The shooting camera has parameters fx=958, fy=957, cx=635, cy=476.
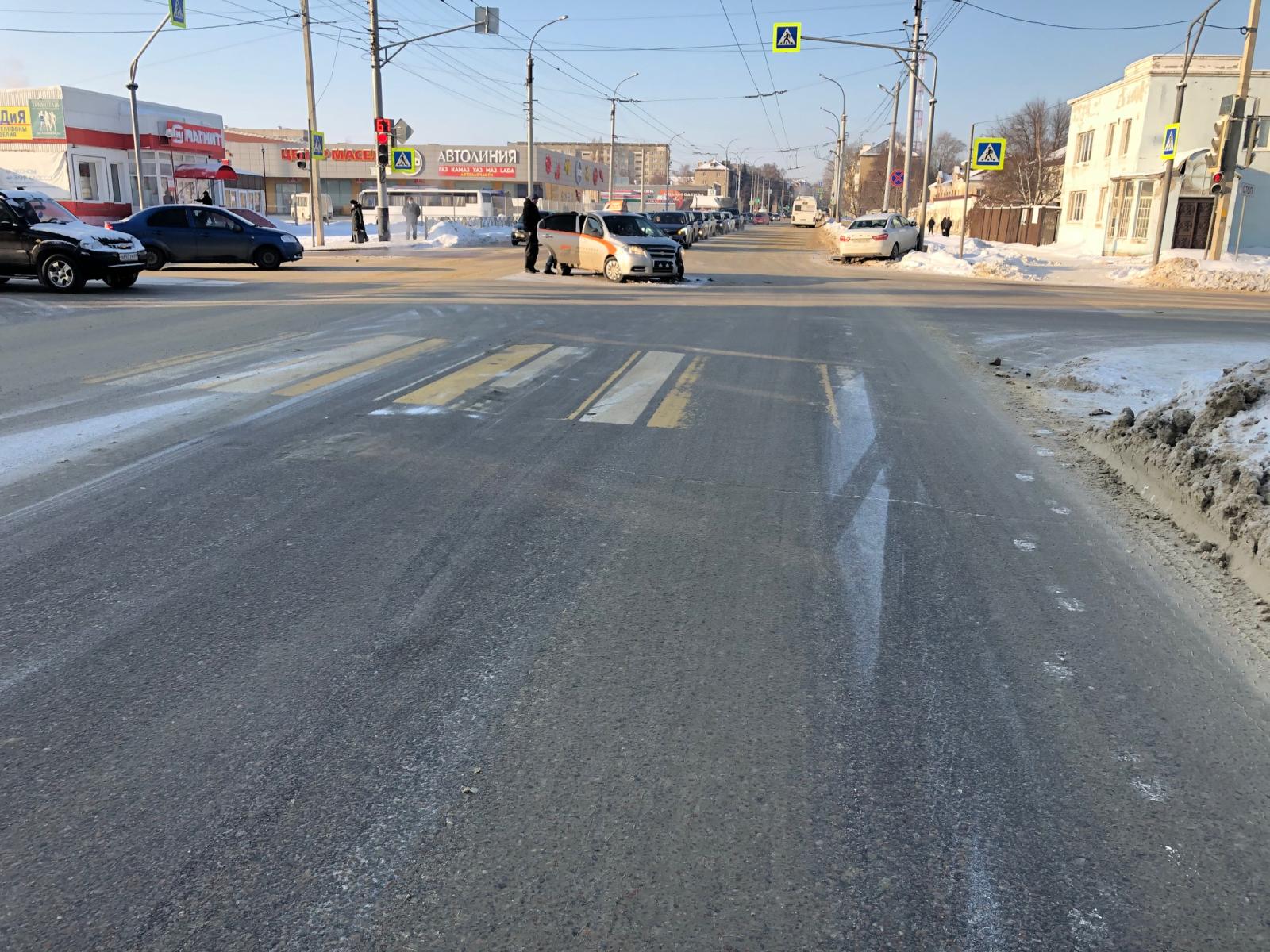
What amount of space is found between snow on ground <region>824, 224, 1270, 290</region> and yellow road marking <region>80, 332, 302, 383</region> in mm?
23257

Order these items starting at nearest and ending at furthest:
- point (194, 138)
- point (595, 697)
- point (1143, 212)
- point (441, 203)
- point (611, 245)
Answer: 1. point (595, 697)
2. point (611, 245)
3. point (1143, 212)
4. point (194, 138)
5. point (441, 203)

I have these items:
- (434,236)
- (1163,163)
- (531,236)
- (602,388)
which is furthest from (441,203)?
(602,388)

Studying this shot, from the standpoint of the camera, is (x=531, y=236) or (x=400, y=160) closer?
(x=531, y=236)

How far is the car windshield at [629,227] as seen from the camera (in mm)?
23016

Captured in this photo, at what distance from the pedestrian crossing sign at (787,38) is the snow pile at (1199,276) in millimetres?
12051

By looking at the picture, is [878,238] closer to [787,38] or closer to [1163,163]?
[787,38]

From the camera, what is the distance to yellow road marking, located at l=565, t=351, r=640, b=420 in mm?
7843

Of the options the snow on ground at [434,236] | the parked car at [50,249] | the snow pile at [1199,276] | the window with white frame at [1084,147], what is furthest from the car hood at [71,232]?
the window with white frame at [1084,147]

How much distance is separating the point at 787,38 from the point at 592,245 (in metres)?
10.1

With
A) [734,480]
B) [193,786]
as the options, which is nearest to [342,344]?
[734,480]

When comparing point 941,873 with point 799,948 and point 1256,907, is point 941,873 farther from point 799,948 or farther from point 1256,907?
point 1256,907

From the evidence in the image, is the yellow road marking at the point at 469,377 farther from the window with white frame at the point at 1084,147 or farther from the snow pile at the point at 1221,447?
the window with white frame at the point at 1084,147

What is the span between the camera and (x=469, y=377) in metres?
9.30

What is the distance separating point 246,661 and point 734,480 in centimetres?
339
